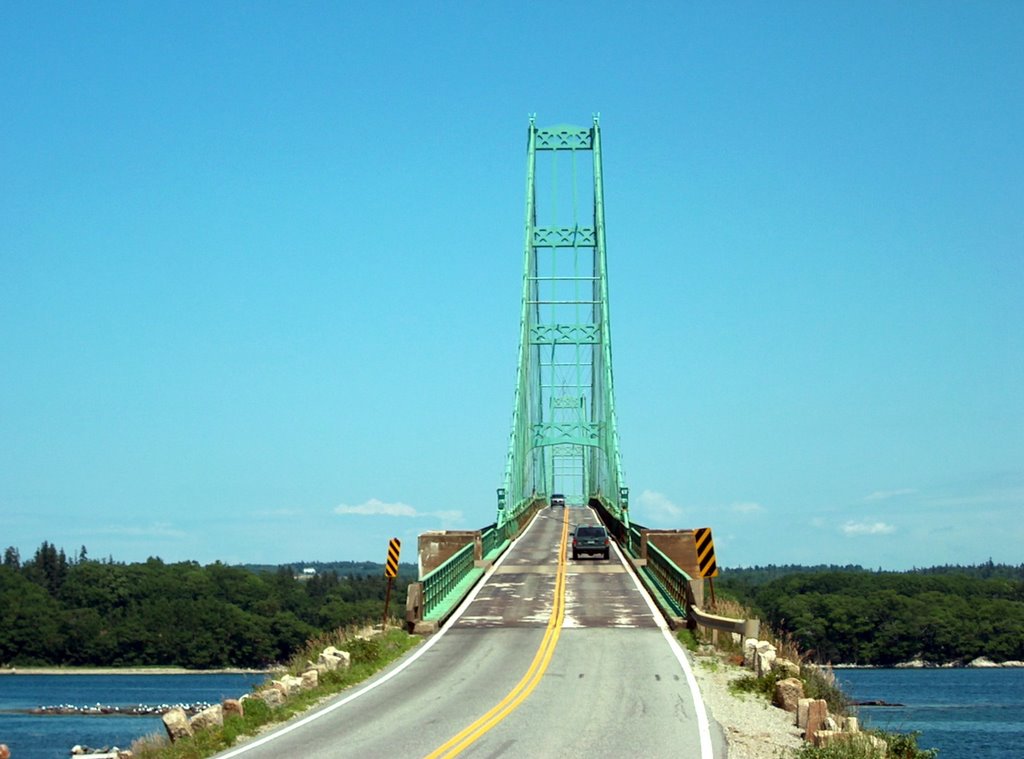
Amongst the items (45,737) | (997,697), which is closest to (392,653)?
(45,737)

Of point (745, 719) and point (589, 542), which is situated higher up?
point (589, 542)

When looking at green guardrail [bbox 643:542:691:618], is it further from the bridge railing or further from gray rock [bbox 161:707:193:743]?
gray rock [bbox 161:707:193:743]

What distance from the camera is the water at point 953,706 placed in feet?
246

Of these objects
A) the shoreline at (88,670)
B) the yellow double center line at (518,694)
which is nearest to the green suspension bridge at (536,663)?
the yellow double center line at (518,694)

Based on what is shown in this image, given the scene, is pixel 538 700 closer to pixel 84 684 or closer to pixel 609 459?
pixel 609 459

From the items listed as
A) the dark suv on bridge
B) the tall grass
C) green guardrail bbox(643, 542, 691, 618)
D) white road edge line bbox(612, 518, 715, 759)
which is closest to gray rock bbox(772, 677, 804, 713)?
white road edge line bbox(612, 518, 715, 759)

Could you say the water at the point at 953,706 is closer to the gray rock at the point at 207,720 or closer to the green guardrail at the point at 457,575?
the gray rock at the point at 207,720

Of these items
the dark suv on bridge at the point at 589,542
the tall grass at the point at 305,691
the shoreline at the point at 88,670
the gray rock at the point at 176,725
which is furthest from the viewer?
the shoreline at the point at 88,670

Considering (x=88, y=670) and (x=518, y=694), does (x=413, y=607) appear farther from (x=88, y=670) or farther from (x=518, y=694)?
(x=88, y=670)

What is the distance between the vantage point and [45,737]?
322 ft

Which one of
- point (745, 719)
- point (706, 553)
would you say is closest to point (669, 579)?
point (706, 553)

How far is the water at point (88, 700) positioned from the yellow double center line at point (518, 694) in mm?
16835

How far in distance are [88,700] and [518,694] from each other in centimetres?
13245

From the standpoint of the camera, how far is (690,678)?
24.8m
